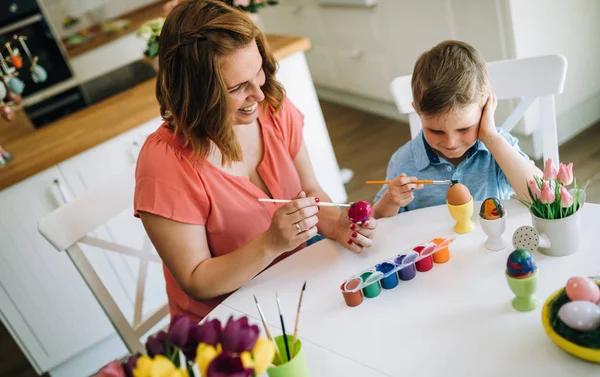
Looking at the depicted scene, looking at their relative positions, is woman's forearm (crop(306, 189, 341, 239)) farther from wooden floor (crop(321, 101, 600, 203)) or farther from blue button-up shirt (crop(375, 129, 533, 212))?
wooden floor (crop(321, 101, 600, 203))

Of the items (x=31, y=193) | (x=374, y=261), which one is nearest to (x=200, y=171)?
(x=374, y=261)

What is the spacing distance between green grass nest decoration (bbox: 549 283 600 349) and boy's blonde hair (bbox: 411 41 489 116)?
0.52 m

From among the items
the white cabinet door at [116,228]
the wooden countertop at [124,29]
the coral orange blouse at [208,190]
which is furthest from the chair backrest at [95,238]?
the wooden countertop at [124,29]

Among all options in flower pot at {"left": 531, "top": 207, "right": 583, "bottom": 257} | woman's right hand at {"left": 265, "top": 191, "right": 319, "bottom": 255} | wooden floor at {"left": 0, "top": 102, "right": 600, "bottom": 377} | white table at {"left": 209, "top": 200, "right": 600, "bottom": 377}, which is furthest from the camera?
wooden floor at {"left": 0, "top": 102, "right": 600, "bottom": 377}

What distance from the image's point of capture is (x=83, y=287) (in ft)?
7.28

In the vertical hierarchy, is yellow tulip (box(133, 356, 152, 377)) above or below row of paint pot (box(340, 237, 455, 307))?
above

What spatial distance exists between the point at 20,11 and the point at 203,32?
2743mm

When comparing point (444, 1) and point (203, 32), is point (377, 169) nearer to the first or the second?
point (444, 1)

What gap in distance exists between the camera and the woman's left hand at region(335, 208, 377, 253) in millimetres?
1162

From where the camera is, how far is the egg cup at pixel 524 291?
88 centimetres

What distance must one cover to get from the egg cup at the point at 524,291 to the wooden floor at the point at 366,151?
156 centimetres

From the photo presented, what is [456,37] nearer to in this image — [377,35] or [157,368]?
[377,35]

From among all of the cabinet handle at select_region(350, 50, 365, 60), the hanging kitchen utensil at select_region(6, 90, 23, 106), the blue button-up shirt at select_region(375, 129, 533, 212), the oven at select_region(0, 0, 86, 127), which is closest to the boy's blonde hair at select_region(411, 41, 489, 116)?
the blue button-up shirt at select_region(375, 129, 533, 212)

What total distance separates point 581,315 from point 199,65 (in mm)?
813
